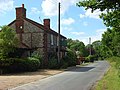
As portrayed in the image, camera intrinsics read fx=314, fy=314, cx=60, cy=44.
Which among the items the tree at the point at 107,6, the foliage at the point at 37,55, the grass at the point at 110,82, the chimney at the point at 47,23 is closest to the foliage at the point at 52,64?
the foliage at the point at 37,55

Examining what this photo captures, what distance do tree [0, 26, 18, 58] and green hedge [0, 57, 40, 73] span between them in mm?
1233

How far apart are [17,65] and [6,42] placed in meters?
3.30

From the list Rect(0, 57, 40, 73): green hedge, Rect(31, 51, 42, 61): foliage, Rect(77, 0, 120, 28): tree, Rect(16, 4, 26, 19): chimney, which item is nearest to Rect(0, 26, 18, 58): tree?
Rect(0, 57, 40, 73): green hedge

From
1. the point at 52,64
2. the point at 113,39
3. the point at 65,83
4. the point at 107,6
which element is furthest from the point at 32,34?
the point at 107,6

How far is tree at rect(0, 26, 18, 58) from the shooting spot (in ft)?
124

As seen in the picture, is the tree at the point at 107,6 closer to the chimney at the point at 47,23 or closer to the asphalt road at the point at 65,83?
the asphalt road at the point at 65,83

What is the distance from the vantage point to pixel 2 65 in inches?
1387

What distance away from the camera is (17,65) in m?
37.5

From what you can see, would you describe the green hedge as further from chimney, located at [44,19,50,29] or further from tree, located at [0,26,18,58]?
chimney, located at [44,19,50,29]

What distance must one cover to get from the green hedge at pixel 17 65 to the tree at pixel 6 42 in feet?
4.05

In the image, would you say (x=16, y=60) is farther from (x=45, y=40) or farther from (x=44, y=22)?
(x=44, y=22)

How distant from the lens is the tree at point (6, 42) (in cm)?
3791

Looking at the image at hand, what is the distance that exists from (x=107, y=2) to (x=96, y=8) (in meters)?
1.23

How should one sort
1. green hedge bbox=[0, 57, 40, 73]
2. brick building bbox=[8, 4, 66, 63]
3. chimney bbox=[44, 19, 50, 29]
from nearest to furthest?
1. green hedge bbox=[0, 57, 40, 73]
2. brick building bbox=[8, 4, 66, 63]
3. chimney bbox=[44, 19, 50, 29]
